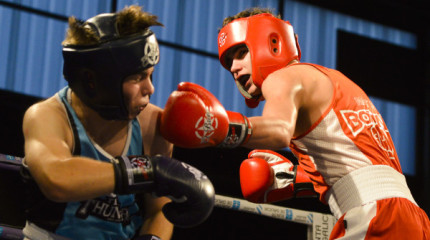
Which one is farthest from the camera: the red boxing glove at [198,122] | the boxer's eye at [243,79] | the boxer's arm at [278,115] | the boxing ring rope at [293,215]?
the boxing ring rope at [293,215]

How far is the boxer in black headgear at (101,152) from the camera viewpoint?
4.85ft


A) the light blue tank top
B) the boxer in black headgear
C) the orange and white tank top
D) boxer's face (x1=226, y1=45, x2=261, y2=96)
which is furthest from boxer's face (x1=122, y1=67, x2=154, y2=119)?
boxer's face (x1=226, y1=45, x2=261, y2=96)

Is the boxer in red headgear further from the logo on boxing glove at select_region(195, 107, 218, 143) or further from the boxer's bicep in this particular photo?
the boxer's bicep

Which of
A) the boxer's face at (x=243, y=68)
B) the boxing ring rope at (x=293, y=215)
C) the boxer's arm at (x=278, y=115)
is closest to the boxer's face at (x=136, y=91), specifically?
the boxer's arm at (x=278, y=115)

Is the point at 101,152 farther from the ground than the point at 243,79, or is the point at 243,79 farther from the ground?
the point at 243,79

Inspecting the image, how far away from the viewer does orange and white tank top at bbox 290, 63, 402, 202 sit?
6.99 ft

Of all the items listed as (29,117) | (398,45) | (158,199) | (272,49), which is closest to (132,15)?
(29,117)

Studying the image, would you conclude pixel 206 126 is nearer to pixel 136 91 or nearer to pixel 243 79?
pixel 136 91

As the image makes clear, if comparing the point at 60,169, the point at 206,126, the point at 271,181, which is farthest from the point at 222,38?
the point at 60,169

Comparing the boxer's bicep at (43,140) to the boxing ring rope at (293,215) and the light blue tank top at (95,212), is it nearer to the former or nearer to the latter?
the light blue tank top at (95,212)

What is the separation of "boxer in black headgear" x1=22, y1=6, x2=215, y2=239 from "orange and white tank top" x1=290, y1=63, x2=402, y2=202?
2.44 ft

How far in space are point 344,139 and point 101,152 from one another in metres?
0.93

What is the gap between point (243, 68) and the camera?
2512mm

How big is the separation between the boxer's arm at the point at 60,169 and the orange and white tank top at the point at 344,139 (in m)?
0.97
